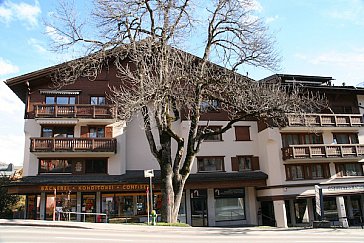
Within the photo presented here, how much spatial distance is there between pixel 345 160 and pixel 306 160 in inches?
170

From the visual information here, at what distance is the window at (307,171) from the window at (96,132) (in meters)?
17.2

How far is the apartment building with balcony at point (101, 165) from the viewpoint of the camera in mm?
27794

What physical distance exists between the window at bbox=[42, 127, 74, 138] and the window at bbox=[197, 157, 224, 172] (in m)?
11.9

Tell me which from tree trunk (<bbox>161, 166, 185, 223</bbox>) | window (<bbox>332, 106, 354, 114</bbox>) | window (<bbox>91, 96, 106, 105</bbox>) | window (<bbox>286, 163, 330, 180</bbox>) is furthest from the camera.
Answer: window (<bbox>332, 106, 354, 114</bbox>)

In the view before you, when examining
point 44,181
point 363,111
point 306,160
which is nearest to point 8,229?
point 44,181

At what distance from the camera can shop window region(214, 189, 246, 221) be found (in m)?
32.0

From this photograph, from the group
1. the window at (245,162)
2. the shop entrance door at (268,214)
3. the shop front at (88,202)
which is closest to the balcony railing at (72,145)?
the shop front at (88,202)

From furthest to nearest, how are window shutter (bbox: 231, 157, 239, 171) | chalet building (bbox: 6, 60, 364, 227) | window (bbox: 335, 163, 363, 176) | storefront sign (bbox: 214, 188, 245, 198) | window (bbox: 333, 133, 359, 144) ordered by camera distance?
window (bbox: 333, 133, 359, 144) < window (bbox: 335, 163, 363, 176) < window shutter (bbox: 231, 157, 239, 171) < storefront sign (bbox: 214, 188, 245, 198) < chalet building (bbox: 6, 60, 364, 227)

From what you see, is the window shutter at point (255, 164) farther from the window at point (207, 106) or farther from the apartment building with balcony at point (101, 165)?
the window at point (207, 106)

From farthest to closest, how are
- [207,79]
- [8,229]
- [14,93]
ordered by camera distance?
[14,93] < [207,79] < [8,229]

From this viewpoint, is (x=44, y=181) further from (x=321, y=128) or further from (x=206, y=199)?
(x=321, y=128)

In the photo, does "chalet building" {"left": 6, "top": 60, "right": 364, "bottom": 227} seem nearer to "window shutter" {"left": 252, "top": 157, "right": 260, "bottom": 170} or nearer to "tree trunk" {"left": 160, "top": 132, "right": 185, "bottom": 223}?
"window shutter" {"left": 252, "top": 157, "right": 260, "bottom": 170}

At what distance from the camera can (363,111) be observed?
35.5 m

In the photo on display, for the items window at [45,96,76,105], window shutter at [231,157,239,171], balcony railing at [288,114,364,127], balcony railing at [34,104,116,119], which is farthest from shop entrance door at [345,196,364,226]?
window at [45,96,76,105]
